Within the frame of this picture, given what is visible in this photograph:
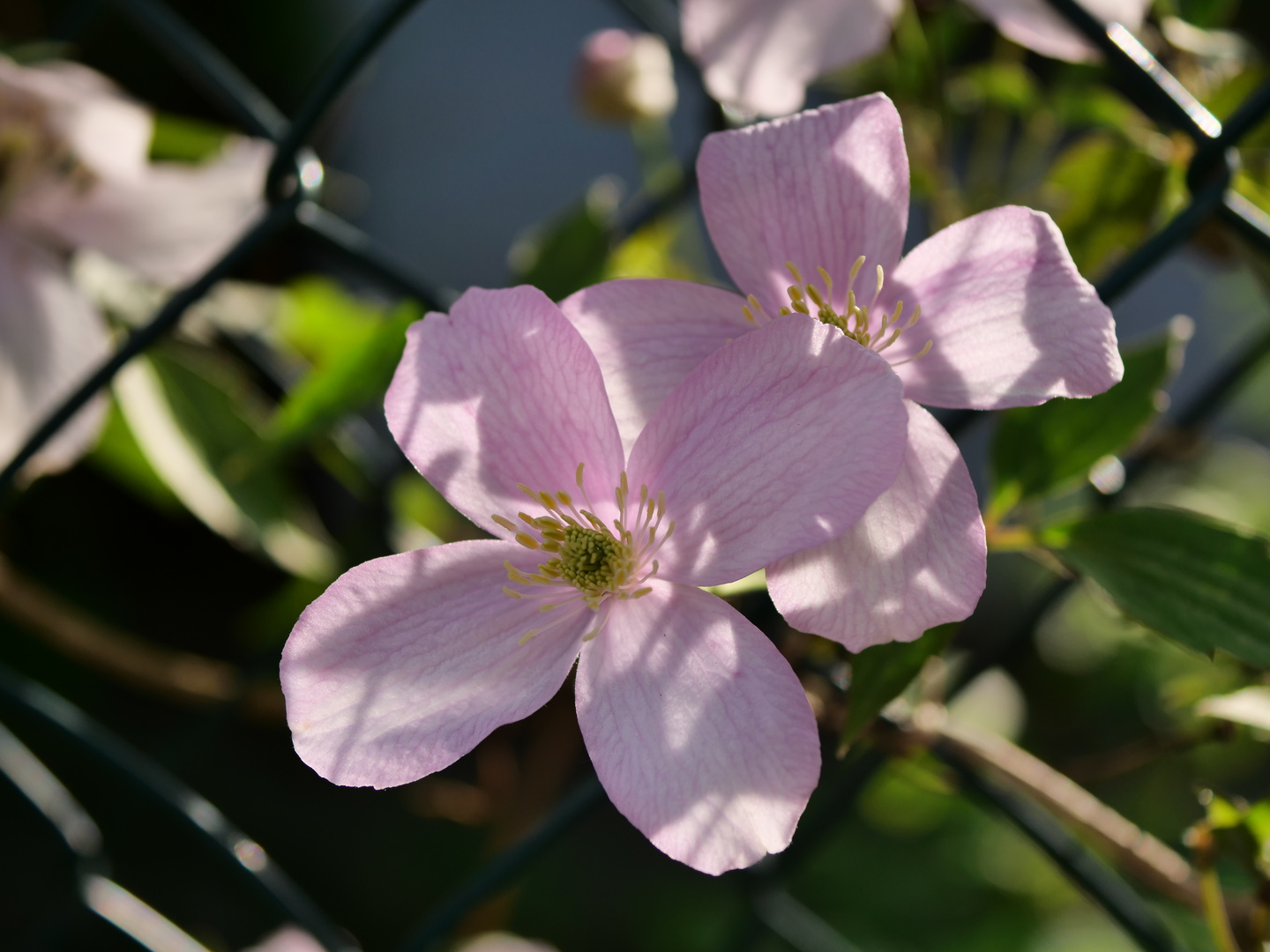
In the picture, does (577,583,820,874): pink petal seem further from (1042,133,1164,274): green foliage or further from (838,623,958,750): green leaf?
(1042,133,1164,274): green foliage

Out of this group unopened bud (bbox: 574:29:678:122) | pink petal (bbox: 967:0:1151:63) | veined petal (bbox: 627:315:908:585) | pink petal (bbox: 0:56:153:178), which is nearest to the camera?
veined petal (bbox: 627:315:908:585)

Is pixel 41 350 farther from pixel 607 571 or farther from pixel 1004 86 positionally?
pixel 1004 86

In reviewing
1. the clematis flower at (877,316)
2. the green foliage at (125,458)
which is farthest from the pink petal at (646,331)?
the green foliage at (125,458)

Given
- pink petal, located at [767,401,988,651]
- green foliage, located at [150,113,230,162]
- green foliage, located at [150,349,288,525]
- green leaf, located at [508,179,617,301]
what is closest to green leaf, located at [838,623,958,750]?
pink petal, located at [767,401,988,651]

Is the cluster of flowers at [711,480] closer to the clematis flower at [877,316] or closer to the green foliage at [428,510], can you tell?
the clematis flower at [877,316]

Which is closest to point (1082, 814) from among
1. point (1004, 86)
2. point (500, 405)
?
point (500, 405)

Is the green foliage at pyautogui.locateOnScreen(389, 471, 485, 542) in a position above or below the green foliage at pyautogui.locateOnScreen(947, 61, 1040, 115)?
below
